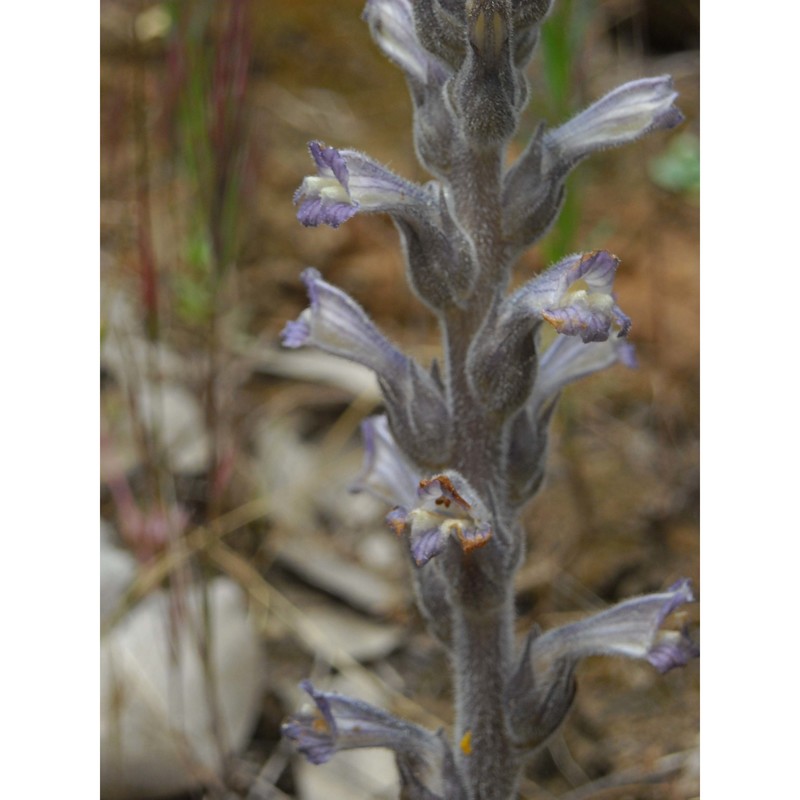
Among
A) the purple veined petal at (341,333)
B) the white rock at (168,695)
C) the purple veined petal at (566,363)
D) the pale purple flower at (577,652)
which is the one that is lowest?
the white rock at (168,695)

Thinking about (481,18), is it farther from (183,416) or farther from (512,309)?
(183,416)

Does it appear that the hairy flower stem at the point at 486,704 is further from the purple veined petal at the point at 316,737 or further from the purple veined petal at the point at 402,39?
the purple veined petal at the point at 402,39

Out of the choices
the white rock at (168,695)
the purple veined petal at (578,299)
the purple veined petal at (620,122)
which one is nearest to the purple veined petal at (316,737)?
the white rock at (168,695)

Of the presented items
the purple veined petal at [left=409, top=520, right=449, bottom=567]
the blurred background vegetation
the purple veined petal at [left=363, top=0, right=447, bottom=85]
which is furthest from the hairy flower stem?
the purple veined petal at [left=363, top=0, right=447, bottom=85]

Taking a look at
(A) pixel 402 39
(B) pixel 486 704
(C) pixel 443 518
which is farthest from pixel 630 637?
(A) pixel 402 39

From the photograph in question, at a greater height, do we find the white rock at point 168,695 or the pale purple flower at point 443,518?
the pale purple flower at point 443,518

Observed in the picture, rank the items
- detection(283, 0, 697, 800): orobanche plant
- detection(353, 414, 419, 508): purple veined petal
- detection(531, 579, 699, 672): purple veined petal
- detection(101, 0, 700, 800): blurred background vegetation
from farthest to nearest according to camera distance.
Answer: detection(101, 0, 700, 800): blurred background vegetation < detection(353, 414, 419, 508): purple veined petal < detection(531, 579, 699, 672): purple veined petal < detection(283, 0, 697, 800): orobanche plant

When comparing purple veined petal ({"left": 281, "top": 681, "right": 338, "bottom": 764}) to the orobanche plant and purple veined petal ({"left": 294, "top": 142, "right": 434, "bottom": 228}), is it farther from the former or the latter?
purple veined petal ({"left": 294, "top": 142, "right": 434, "bottom": 228})

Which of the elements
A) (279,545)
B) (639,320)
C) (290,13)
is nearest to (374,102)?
(290,13)
